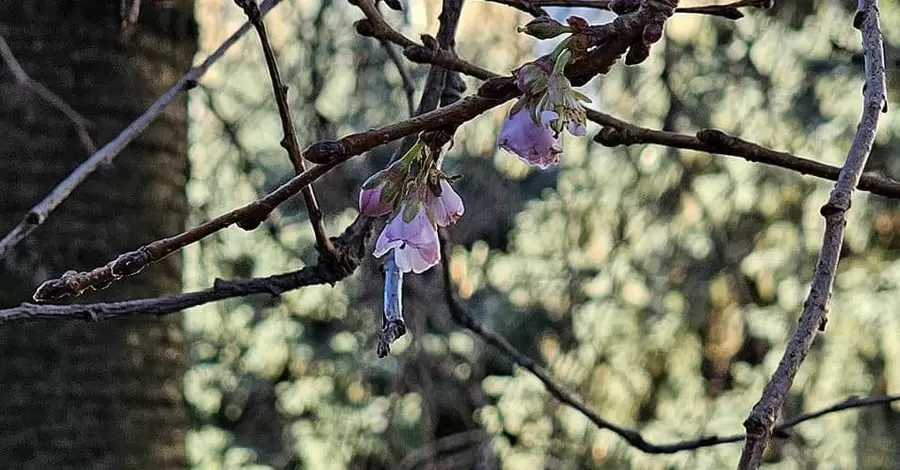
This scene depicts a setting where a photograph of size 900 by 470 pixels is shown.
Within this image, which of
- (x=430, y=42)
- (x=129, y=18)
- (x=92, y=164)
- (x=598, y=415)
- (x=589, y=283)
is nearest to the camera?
(x=430, y=42)

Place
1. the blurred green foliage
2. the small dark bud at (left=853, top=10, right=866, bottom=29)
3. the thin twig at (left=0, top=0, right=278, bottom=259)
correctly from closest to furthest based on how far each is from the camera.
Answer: the small dark bud at (left=853, top=10, right=866, bottom=29)
the thin twig at (left=0, top=0, right=278, bottom=259)
the blurred green foliage

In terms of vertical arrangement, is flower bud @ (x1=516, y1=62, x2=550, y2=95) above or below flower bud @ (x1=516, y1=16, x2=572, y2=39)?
below

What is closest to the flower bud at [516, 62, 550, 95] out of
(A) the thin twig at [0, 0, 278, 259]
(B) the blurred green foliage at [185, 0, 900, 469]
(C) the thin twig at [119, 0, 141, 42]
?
(A) the thin twig at [0, 0, 278, 259]

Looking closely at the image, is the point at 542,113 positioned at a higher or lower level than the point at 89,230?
lower

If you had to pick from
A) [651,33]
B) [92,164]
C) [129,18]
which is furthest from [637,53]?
[129,18]

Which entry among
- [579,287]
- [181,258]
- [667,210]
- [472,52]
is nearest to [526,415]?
[579,287]

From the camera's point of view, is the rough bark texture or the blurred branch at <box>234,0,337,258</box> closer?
the blurred branch at <box>234,0,337,258</box>

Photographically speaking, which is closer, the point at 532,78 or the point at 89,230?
the point at 532,78

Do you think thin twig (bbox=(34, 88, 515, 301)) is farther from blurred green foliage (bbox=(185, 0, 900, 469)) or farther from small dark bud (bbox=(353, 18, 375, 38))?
blurred green foliage (bbox=(185, 0, 900, 469))

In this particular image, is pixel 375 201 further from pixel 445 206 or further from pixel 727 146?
pixel 727 146
